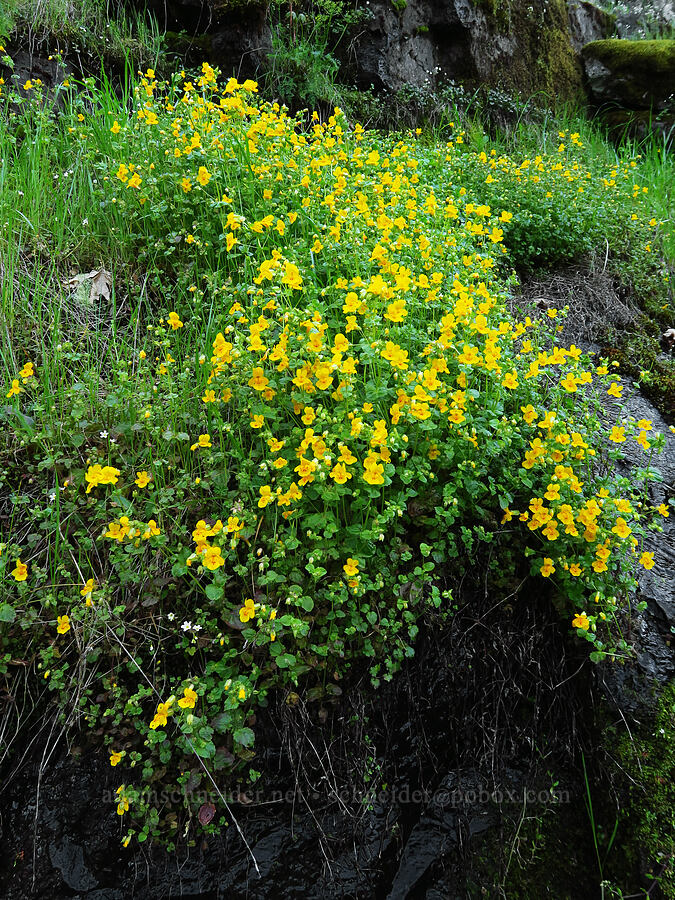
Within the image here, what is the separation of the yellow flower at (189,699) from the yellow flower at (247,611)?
246mm

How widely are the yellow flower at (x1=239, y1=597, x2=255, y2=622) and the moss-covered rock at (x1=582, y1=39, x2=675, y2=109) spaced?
7.48 metres

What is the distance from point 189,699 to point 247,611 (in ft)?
0.97

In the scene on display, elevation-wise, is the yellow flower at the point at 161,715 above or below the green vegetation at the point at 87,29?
below

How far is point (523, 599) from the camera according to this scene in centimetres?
212

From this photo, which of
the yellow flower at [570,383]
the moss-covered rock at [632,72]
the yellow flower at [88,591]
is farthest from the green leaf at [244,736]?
the moss-covered rock at [632,72]

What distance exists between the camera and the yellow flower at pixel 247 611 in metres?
1.64

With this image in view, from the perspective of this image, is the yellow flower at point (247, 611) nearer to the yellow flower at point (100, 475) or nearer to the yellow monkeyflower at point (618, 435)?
the yellow flower at point (100, 475)

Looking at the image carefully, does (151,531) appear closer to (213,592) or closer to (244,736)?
(213,592)

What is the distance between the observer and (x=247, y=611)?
166cm

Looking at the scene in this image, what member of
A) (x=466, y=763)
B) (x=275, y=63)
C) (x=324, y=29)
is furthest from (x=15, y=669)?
(x=324, y=29)

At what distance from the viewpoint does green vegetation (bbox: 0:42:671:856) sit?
5.85ft

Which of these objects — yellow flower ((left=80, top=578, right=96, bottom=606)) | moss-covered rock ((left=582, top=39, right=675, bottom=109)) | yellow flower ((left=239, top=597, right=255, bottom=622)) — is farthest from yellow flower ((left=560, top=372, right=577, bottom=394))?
moss-covered rock ((left=582, top=39, right=675, bottom=109))

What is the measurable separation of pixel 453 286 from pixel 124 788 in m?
2.18

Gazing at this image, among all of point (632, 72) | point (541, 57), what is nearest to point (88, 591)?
point (541, 57)
